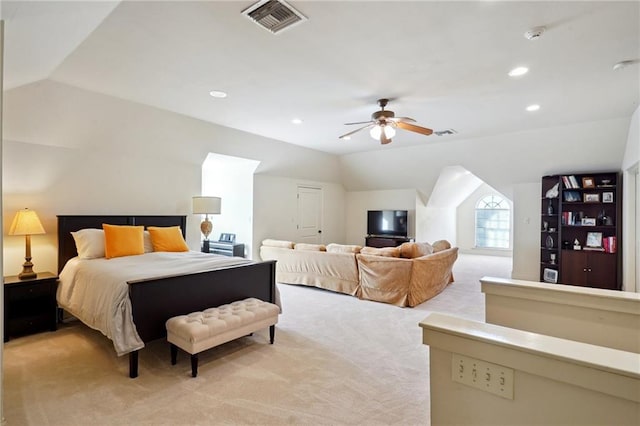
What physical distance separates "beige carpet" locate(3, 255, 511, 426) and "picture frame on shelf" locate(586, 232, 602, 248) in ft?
14.0

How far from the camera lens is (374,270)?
15.9ft

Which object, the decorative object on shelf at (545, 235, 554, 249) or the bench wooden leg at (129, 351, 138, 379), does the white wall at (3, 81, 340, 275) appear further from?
the decorative object on shelf at (545, 235, 554, 249)

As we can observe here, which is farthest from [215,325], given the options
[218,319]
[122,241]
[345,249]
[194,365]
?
[345,249]

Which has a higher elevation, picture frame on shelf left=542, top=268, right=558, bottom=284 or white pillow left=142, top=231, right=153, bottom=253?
white pillow left=142, top=231, right=153, bottom=253

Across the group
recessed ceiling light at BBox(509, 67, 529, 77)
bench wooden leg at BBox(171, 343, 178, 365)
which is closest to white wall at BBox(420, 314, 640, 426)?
bench wooden leg at BBox(171, 343, 178, 365)

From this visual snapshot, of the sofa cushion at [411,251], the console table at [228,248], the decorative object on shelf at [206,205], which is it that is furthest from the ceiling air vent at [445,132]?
the console table at [228,248]

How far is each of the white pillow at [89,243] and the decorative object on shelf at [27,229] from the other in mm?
391

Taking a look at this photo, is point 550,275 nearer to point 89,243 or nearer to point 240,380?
point 240,380

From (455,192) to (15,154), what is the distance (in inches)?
361

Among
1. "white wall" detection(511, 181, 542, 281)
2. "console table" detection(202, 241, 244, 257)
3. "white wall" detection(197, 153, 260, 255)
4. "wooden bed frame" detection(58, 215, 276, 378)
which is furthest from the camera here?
"white wall" detection(197, 153, 260, 255)

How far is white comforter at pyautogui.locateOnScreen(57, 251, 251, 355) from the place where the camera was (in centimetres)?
265

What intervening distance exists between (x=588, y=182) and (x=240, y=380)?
6515mm

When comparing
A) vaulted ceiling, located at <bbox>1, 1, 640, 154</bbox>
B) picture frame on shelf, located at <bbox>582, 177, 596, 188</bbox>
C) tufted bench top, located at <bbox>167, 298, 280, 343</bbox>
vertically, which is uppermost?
vaulted ceiling, located at <bbox>1, 1, 640, 154</bbox>

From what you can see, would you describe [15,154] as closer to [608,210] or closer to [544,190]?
[544,190]
